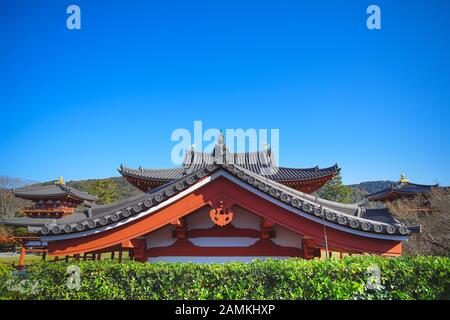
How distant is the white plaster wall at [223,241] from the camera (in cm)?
805

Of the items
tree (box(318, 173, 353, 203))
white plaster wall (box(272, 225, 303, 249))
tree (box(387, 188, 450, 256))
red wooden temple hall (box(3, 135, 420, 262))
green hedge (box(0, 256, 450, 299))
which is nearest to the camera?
green hedge (box(0, 256, 450, 299))

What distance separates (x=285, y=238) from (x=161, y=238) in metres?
3.54

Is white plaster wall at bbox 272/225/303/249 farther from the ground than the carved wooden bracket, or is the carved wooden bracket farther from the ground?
the carved wooden bracket

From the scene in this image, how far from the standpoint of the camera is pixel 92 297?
5559 millimetres

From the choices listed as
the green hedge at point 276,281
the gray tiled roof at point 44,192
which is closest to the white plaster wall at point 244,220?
the green hedge at point 276,281

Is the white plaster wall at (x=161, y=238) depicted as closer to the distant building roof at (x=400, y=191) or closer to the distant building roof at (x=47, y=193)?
the distant building roof at (x=400, y=191)

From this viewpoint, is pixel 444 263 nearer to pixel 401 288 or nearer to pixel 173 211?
pixel 401 288

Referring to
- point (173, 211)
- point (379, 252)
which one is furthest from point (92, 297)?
point (379, 252)

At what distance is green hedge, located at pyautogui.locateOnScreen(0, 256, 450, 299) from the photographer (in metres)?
5.16

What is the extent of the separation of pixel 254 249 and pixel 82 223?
454 cm

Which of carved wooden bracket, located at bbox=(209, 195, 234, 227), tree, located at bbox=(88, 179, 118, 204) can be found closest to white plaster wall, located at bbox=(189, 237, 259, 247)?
carved wooden bracket, located at bbox=(209, 195, 234, 227)

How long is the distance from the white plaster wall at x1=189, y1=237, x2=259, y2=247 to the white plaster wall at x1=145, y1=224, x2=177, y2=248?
0.61 meters

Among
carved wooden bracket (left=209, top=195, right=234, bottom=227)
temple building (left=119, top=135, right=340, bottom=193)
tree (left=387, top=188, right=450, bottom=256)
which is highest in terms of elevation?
temple building (left=119, top=135, right=340, bottom=193)

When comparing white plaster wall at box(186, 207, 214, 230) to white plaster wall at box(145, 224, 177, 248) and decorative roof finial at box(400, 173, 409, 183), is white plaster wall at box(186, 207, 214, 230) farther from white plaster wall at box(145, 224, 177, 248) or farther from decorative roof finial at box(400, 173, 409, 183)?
decorative roof finial at box(400, 173, 409, 183)
